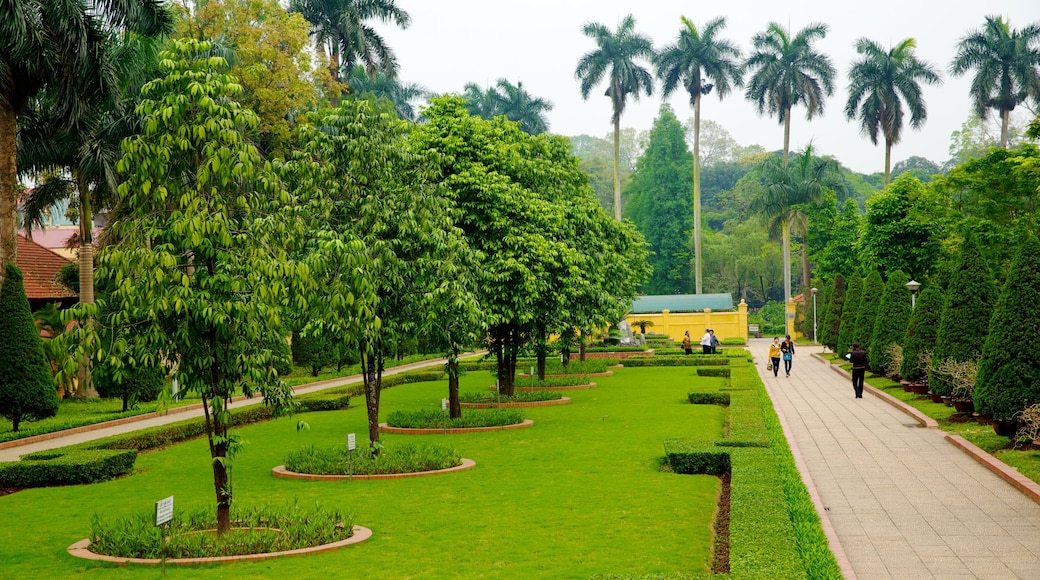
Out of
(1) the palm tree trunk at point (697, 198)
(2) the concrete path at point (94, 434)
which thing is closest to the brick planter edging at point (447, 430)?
(2) the concrete path at point (94, 434)

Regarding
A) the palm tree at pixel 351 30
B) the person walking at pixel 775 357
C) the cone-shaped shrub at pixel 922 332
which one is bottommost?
the person walking at pixel 775 357

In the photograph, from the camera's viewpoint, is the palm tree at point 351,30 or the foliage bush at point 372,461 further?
the palm tree at point 351,30

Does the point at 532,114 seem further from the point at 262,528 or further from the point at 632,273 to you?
the point at 262,528

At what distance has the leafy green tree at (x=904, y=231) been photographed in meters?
40.7

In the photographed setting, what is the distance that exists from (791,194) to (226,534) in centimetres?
5943

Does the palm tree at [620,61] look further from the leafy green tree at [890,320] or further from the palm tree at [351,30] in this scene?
the leafy green tree at [890,320]

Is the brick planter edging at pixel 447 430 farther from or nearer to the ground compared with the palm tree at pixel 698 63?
nearer to the ground

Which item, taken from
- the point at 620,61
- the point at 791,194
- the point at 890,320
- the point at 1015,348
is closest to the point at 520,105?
the point at 620,61

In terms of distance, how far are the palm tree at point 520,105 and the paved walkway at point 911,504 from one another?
59610 millimetres

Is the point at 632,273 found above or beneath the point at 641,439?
above

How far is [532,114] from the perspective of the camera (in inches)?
3091

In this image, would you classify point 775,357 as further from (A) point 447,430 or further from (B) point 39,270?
(B) point 39,270

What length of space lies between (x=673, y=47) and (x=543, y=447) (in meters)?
57.8

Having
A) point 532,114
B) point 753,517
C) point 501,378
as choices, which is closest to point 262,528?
point 753,517
